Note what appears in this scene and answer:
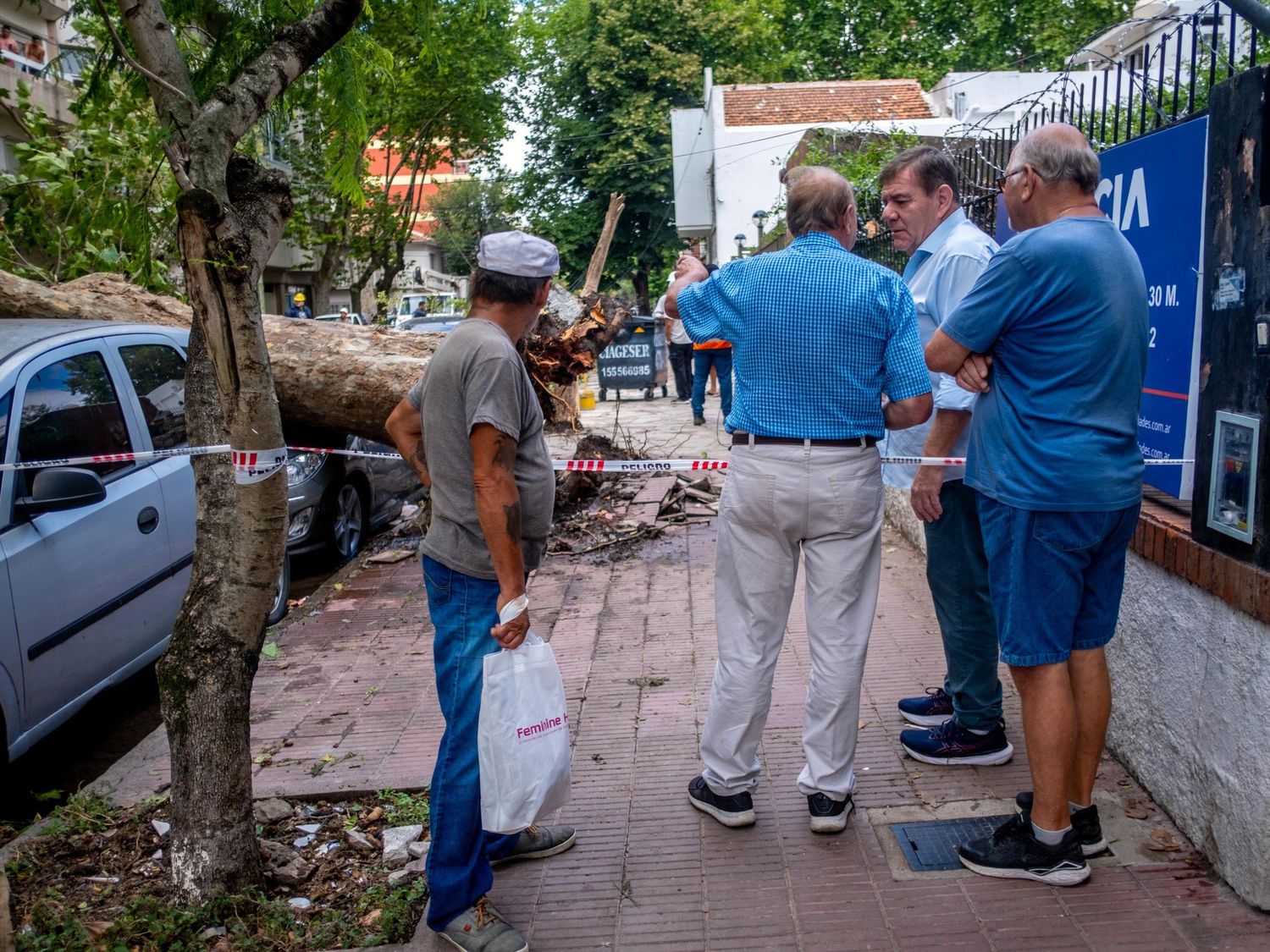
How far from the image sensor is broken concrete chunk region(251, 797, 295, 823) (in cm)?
382

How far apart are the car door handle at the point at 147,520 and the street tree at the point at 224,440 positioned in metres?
2.07

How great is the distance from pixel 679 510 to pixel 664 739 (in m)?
4.58

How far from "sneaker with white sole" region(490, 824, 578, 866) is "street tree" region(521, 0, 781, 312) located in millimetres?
32978

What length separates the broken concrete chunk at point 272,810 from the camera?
12.5ft

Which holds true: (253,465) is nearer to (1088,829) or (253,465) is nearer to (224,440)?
(224,440)

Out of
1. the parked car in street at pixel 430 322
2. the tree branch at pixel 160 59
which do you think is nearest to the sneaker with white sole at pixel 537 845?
the tree branch at pixel 160 59

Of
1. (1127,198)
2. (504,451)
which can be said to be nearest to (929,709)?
(1127,198)

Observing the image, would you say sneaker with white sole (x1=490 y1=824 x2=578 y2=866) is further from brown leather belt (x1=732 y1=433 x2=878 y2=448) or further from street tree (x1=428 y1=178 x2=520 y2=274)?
street tree (x1=428 y1=178 x2=520 y2=274)

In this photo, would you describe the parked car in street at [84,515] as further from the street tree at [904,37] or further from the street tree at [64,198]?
the street tree at [904,37]

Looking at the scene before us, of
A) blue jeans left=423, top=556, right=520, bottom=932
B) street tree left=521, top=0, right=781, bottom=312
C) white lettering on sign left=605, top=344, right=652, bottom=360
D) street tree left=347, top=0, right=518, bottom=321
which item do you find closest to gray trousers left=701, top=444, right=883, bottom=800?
blue jeans left=423, top=556, right=520, bottom=932

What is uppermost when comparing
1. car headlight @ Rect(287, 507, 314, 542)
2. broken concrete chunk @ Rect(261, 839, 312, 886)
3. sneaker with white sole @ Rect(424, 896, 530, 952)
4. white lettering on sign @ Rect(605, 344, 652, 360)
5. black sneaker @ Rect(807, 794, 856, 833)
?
white lettering on sign @ Rect(605, 344, 652, 360)

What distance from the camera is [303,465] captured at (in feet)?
26.2

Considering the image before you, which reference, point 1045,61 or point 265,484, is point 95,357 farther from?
point 1045,61

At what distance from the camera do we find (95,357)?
17.6 feet
